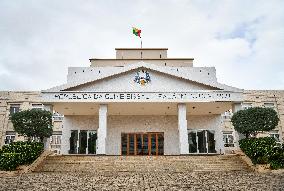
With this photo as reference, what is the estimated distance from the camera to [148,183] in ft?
40.8

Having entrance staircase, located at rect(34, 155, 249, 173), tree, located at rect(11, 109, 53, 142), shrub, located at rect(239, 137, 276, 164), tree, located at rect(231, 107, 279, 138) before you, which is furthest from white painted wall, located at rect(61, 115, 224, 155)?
shrub, located at rect(239, 137, 276, 164)

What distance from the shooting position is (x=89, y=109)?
2516 centimetres

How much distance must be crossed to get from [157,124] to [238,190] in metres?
15.7

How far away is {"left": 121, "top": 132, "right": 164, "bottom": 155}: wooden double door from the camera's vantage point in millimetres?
26172

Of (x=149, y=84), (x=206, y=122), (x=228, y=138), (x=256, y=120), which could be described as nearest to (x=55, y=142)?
(x=149, y=84)

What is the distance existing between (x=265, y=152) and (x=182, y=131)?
656cm

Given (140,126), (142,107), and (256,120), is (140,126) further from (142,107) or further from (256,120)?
(256,120)

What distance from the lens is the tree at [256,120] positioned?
19719mm

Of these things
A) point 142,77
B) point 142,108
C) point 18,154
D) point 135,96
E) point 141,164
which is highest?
point 142,77

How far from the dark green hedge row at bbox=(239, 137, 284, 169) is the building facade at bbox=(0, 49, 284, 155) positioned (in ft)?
13.4

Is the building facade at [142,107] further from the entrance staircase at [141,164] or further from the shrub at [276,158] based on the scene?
the shrub at [276,158]

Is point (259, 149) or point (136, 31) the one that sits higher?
point (136, 31)

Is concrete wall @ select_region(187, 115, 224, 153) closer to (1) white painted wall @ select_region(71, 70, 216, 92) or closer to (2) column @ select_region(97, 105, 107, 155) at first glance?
(1) white painted wall @ select_region(71, 70, 216, 92)

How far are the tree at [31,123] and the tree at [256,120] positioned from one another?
12617mm
